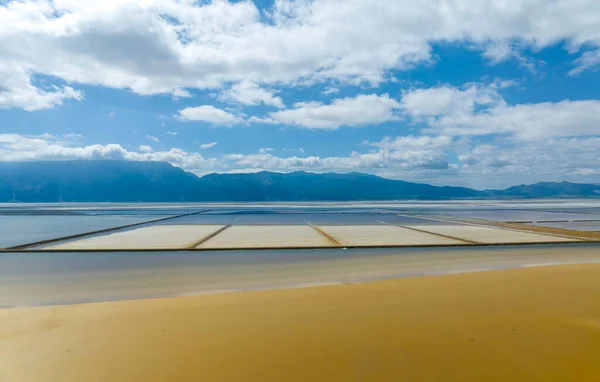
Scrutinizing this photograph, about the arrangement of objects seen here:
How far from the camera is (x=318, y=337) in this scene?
730 centimetres

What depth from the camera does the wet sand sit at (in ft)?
19.3

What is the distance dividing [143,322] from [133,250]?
43.5 ft

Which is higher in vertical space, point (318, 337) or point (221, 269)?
point (318, 337)

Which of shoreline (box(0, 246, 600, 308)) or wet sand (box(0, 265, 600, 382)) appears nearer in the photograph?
wet sand (box(0, 265, 600, 382))

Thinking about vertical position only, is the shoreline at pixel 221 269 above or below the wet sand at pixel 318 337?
below

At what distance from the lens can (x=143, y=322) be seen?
8312 mm

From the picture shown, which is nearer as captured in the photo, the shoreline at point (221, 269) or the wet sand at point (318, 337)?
the wet sand at point (318, 337)

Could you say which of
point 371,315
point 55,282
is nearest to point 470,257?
point 371,315

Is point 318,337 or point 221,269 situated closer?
point 318,337

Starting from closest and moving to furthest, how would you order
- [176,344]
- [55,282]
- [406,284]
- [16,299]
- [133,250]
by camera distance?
[176,344] < [16,299] < [406,284] < [55,282] < [133,250]

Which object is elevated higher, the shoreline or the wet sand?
the wet sand

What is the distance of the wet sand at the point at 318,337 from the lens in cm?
588

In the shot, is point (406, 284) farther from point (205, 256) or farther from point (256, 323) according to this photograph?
point (205, 256)

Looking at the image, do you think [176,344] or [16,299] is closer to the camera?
[176,344]
